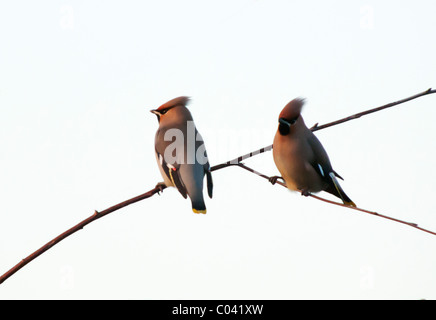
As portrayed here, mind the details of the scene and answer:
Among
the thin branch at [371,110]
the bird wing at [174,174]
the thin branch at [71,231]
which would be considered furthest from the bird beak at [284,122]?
the thin branch at [71,231]

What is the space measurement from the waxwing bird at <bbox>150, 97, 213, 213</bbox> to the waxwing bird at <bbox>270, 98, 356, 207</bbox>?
335 mm

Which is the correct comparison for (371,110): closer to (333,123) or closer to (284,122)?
(333,123)

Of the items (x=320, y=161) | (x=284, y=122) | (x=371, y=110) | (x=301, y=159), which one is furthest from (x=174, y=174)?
(x=371, y=110)

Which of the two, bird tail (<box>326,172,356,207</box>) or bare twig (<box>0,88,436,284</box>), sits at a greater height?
bare twig (<box>0,88,436,284</box>)

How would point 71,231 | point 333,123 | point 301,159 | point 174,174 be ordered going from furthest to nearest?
1. point 301,159
2. point 174,174
3. point 333,123
4. point 71,231

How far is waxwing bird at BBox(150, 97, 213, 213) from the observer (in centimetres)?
206

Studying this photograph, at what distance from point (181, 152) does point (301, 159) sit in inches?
20.8

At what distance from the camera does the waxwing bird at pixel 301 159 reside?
2.19m

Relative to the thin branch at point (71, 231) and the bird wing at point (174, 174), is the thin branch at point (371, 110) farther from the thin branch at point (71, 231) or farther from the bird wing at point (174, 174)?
the bird wing at point (174, 174)

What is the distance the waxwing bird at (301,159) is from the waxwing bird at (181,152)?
1.10 ft

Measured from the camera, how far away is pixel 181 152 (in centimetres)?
220

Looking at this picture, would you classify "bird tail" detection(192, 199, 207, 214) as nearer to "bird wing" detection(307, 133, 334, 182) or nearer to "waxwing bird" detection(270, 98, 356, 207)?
"waxwing bird" detection(270, 98, 356, 207)

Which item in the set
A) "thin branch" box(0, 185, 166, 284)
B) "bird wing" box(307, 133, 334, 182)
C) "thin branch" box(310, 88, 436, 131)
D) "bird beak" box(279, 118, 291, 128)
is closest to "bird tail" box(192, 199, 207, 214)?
"thin branch" box(0, 185, 166, 284)

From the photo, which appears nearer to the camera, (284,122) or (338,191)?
(284,122)
